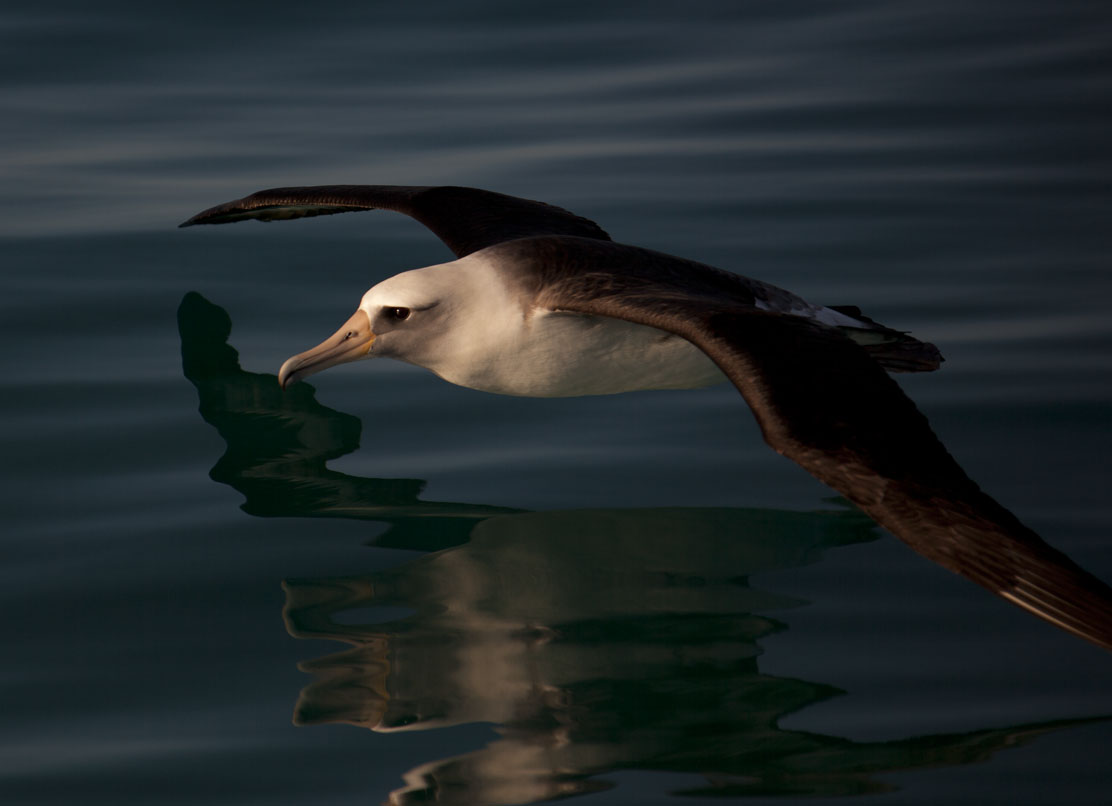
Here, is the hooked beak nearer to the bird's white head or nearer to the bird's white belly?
the bird's white head

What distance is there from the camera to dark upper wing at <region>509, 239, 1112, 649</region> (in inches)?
200

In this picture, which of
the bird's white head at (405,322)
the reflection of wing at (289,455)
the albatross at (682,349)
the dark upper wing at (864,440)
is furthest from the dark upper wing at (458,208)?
the dark upper wing at (864,440)

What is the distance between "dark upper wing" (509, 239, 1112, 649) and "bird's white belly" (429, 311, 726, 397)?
0.78ft

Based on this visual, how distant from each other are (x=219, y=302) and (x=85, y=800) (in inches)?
224

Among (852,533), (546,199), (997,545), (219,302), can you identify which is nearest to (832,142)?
(546,199)

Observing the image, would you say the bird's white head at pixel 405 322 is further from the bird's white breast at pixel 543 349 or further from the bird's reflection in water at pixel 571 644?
the bird's reflection in water at pixel 571 644

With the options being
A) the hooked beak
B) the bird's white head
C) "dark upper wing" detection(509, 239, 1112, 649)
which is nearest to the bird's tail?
"dark upper wing" detection(509, 239, 1112, 649)

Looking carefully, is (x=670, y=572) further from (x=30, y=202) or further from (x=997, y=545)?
(x=30, y=202)

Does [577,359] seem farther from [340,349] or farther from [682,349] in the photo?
[340,349]

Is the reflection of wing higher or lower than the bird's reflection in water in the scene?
higher

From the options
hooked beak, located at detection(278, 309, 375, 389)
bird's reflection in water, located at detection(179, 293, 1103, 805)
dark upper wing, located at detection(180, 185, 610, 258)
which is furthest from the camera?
dark upper wing, located at detection(180, 185, 610, 258)

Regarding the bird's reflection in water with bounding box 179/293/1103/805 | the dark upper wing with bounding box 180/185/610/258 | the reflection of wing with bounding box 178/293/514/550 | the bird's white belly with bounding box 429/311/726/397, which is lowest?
the bird's reflection in water with bounding box 179/293/1103/805

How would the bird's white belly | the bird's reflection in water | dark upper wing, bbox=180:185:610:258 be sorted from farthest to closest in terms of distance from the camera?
dark upper wing, bbox=180:185:610:258, the bird's white belly, the bird's reflection in water

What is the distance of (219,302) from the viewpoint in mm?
10203
